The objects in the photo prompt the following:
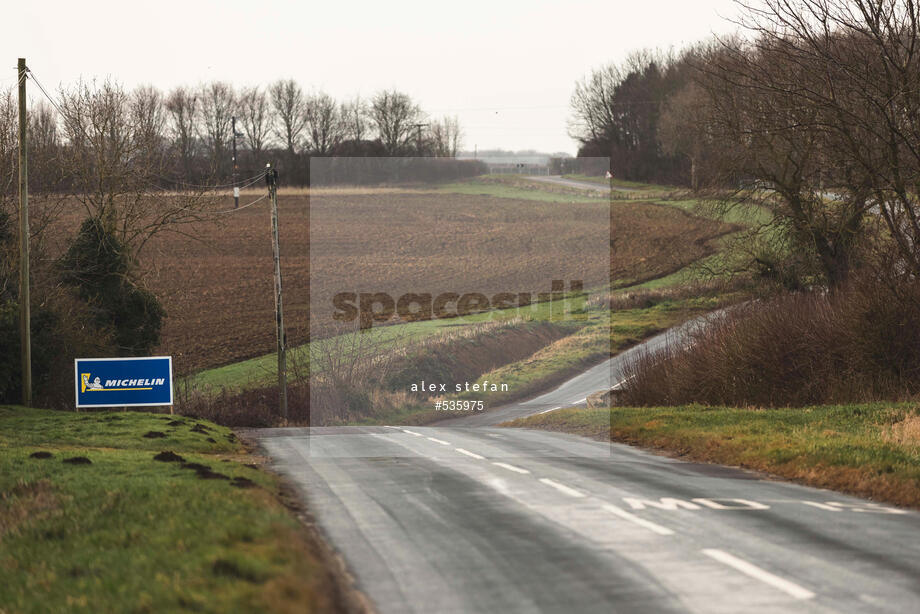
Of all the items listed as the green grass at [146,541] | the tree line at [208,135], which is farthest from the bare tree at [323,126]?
the green grass at [146,541]

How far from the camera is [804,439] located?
59.4 ft

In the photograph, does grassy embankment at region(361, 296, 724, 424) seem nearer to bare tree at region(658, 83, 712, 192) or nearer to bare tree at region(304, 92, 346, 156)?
bare tree at region(658, 83, 712, 192)

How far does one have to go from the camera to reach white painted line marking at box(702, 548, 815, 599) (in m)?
8.16

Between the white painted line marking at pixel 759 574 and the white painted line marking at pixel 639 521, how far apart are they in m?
0.98

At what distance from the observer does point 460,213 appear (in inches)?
3342

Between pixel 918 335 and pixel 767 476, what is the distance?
Answer: 498 inches

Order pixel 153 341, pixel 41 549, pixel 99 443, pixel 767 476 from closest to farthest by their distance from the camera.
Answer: pixel 41 549 < pixel 767 476 < pixel 99 443 < pixel 153 341

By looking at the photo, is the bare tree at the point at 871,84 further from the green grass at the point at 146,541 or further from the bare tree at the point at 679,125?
the bare tree at the point at 679,125

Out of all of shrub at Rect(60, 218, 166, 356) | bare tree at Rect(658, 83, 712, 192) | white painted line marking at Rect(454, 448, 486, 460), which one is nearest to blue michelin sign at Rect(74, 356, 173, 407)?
shrub at Rect(60, 218, 166, 356)

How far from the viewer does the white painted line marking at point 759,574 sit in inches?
321

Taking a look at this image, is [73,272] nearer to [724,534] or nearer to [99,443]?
[99,443]

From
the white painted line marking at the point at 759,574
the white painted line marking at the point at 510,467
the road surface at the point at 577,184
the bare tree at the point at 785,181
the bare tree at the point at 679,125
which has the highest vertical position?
the bare tree at the point at 679,125

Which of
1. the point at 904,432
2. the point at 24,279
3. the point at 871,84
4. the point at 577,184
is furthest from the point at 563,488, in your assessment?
the point at 577,184

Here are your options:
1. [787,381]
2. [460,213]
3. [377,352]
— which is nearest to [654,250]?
[460,213]
